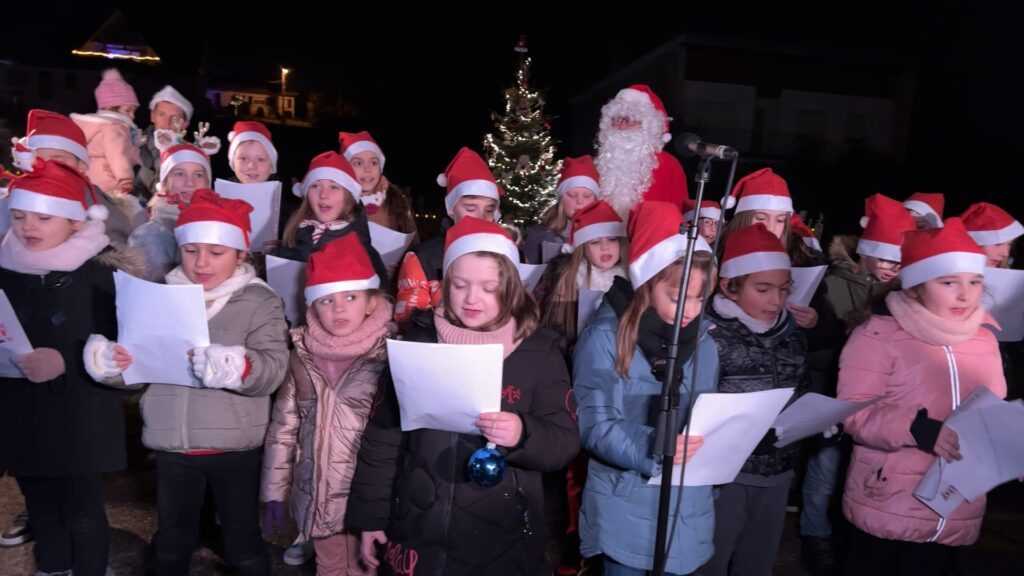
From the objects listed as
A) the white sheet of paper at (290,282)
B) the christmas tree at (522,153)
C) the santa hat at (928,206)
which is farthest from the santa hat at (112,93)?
the christmas tree at (522,153)

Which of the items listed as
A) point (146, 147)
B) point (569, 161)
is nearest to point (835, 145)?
point (569, 161)

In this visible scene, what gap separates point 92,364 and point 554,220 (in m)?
3.17

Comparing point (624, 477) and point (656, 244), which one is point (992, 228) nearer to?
point (656, 244)

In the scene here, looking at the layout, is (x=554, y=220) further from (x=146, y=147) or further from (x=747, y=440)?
(x=146, y=147)

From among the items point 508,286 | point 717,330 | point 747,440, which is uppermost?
point 508,286

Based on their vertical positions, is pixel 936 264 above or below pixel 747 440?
above

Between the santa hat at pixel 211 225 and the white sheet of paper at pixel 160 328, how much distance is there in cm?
45

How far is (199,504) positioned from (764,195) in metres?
3.48

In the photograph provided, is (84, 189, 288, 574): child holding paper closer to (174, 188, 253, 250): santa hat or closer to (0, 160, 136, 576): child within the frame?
(174, 188, 253, 250): santa hat

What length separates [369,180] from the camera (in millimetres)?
5473

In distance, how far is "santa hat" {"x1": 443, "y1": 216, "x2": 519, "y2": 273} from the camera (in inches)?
109

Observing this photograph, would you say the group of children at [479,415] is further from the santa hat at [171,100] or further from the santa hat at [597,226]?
the santa hat at [171,100]

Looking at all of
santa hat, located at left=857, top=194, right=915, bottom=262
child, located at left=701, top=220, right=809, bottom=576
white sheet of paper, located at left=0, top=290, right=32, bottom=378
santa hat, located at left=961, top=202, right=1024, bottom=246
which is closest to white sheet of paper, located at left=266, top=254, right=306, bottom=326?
white sheet of paper, located at left=0, top=290, right=32, bottom=378

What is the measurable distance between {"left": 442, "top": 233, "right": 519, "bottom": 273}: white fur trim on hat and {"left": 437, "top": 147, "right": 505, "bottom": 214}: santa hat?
1.76 metres
